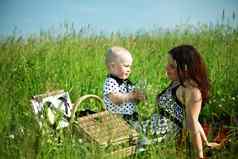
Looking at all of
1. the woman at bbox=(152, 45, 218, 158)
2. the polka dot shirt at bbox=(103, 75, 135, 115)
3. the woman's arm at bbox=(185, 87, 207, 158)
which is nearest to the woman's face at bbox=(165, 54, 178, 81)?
the woman at bbox=(152, 45, 218, 158)

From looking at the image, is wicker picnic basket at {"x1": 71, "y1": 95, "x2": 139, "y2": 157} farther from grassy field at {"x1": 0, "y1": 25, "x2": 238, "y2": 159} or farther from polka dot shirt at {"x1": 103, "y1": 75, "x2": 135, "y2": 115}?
polka dot shirt at {"x1": 103, "y1": 75, "x2": 135, "y2": 115}

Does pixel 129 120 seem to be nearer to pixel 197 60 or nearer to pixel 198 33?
pixel 197 60

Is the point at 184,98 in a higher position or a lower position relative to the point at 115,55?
lower

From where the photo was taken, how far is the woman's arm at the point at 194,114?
5.61 ft

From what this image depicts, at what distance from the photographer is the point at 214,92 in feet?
7.75

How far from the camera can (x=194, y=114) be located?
5.71ft

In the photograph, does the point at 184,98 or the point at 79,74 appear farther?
the point at 79,74

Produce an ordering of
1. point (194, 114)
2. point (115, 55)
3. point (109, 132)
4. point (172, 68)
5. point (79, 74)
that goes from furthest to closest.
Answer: point (79, 74) → point (115, 55) → point (172, 68) → point (194, 114) → point (109, 132)

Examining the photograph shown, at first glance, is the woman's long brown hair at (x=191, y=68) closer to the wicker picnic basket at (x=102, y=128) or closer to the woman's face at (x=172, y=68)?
the woman's face at (x=172, y=68)

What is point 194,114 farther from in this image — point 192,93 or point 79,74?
point 79,74

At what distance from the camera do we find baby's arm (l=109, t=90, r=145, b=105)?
195cm

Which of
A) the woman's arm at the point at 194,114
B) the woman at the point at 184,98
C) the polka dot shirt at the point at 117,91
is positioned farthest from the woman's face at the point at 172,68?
the polka dot shirt at the point at 117,91

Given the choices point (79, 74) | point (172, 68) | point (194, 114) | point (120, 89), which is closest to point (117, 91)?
point (120, 89)

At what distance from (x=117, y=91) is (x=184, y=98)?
0.30m
